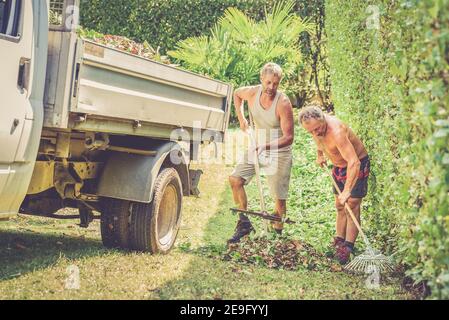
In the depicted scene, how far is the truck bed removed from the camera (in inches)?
251

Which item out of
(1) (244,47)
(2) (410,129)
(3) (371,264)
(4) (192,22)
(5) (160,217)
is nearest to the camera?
(2) (410,129)

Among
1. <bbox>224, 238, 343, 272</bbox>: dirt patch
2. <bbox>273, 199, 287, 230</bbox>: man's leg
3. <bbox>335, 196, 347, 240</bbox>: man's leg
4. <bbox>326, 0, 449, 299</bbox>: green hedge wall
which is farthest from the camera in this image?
<bbox>273, 199, 287, 230</bbox>: man's leg

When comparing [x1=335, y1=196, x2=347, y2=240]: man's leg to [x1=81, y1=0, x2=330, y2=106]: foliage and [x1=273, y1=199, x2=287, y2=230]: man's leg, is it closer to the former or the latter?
[x1=273, y1=199, x2=287, y2=230]: man's leg

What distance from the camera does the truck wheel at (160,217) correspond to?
26.0 ft

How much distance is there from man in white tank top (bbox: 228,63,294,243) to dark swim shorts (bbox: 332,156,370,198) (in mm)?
694

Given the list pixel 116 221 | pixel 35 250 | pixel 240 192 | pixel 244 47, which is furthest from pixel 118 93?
pixel 244 47

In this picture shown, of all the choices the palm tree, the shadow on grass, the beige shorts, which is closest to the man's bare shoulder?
the beige shorts

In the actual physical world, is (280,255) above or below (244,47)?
below

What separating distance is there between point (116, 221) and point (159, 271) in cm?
96

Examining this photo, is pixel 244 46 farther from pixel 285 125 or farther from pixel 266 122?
pixel 285 125

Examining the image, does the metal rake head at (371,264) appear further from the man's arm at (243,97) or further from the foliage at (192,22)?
the foliage at (192,22)

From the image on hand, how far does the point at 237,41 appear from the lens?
17953 mm

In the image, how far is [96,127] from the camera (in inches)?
269
